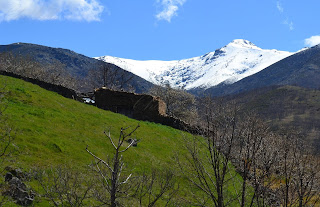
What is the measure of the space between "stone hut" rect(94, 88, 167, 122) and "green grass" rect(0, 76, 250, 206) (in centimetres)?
463

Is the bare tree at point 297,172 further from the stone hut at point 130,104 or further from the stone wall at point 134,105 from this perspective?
the stone hut at point 130,104

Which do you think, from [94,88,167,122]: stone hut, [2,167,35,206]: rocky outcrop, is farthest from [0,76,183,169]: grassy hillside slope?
[94,88,167,122]: stone hut

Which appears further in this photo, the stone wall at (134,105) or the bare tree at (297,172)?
the stone wall at (134,105)

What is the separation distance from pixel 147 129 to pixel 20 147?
14.9m

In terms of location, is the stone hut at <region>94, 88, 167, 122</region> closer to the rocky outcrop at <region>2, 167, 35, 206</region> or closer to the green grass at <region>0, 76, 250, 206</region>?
the green grass at <region>0, 76, 250, 206</region>

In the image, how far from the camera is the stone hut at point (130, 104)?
35219mm

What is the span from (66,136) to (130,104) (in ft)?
54.4

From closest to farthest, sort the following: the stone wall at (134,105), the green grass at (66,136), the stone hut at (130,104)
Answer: the green grass at (66,136) < the stone wall at (134,105) < the stone hut at (130,104)

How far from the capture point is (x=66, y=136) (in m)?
19.5

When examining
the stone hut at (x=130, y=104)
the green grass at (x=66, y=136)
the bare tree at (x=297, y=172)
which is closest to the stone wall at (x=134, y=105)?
the stone hut at (x=130, y=104)

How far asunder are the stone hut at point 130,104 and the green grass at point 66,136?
4627 mm

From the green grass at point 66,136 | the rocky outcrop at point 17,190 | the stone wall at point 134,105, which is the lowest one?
the rocky outcrop at point 17,190

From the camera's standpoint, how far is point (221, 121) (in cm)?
1286

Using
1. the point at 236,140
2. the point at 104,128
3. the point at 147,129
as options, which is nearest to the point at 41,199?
the point at 236,140
